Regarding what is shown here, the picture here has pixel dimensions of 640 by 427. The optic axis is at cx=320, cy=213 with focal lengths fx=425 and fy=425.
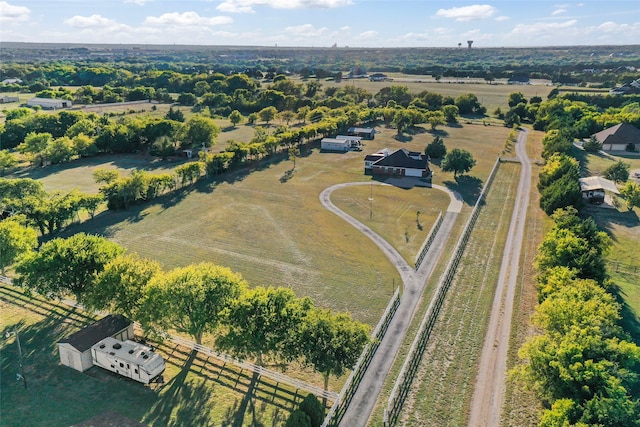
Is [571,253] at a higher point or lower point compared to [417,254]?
higher

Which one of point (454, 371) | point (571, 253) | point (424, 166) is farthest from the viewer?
point (424, 166)

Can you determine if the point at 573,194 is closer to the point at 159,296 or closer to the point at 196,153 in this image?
the point at 159,296

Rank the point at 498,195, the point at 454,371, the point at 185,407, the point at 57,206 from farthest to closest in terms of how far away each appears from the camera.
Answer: the point at 498,195
the point at 57,206
the point at 454,371
the point at 185,407

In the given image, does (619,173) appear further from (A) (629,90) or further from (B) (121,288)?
(A) (629,90)

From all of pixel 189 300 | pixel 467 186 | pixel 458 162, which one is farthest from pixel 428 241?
pixel 189 300

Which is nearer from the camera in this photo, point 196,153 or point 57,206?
point 57,206

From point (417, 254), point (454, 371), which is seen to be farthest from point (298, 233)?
point (454, 371)

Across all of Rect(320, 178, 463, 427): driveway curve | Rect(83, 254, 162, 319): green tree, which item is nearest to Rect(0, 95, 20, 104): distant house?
Rect(320, 178, 463, 427): driveway curve
